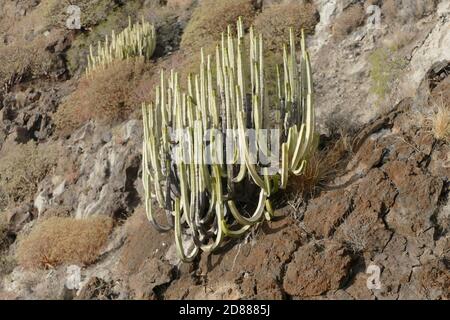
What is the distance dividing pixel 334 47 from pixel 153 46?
380 centimetres

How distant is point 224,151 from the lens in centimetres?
611

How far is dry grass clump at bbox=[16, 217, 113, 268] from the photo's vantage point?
7.30m

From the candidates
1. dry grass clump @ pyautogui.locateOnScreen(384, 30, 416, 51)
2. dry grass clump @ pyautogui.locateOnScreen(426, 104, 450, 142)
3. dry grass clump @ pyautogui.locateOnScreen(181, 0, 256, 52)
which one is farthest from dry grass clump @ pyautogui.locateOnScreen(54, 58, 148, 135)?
dry grass clump @ pyautogui.locateOnScreen(426, 104, 450, 142)

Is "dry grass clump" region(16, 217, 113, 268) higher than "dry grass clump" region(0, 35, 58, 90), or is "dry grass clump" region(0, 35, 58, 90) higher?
"dry grass clump" region(0, 35, 58, 90)

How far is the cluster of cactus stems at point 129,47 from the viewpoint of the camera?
10969mm

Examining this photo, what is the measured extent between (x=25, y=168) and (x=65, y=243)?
2954mm

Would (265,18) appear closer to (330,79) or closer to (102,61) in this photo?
(330,79)

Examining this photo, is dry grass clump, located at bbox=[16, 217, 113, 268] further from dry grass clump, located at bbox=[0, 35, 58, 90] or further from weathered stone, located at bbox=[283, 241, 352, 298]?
dry grass clump, located at bbox=[0, 35, 58, 90]

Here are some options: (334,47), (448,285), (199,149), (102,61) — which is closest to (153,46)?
(102,61)

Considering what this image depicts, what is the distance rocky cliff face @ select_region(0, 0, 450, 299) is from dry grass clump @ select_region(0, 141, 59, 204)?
0.23 ft

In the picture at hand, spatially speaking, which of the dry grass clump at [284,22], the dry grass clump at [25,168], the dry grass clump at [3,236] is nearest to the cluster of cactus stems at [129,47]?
the dry grass clump at [25,168]

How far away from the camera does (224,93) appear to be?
20.5ft

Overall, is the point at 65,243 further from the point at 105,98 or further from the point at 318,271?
the point at 318,271

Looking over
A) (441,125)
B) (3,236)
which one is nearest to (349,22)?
(441,125)
